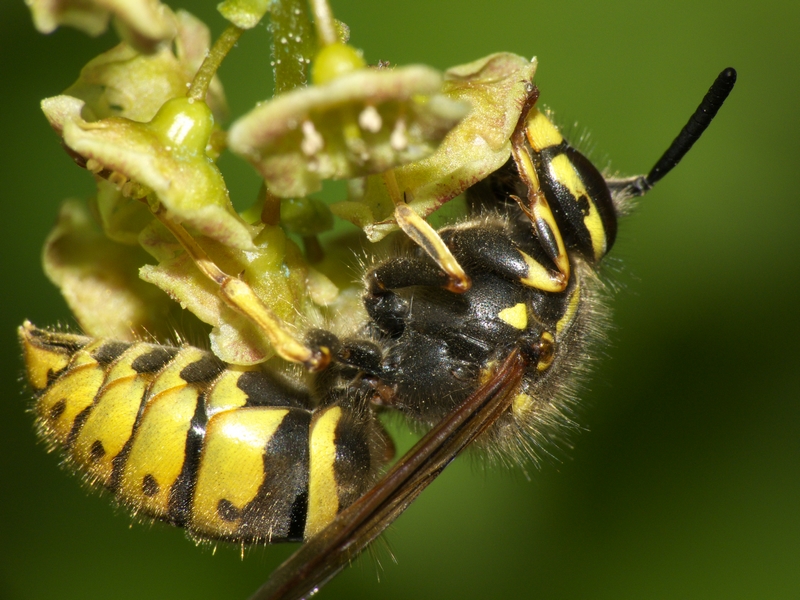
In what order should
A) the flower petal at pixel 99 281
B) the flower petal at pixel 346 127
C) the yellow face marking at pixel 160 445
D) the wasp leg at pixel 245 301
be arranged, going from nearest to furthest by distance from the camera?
the flower petal at pixel 346 127 → the wasp leg at pixel 245 301 → the yellow face marking at pixel 160 445 → the flower petal at pixel 99 281

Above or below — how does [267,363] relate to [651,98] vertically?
below

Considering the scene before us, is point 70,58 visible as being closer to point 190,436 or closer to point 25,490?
point 25,490

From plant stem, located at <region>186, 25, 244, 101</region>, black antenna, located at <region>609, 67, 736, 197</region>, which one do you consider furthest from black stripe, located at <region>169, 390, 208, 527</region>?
black antenna, located at <region>609, 67, 736, 197</region>

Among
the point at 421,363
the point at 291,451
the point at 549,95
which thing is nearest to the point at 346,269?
the point at 421,363

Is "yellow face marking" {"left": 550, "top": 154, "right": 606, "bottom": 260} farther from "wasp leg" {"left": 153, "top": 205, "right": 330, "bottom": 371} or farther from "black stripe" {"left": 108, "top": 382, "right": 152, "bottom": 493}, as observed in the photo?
"black stripe" {"left": 108, "top": 382, "right": 152, "bottom": 493}

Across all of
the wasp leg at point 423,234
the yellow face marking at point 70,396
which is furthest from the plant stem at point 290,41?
the yellow face marking at point 70,396

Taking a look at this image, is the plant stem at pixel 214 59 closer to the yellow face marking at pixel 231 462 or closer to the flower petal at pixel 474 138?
the flower petal at pixel 474 138

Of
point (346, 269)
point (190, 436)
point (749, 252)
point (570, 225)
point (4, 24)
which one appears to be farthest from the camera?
point (749, 252)

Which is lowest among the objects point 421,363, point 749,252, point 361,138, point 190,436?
point 190,436
